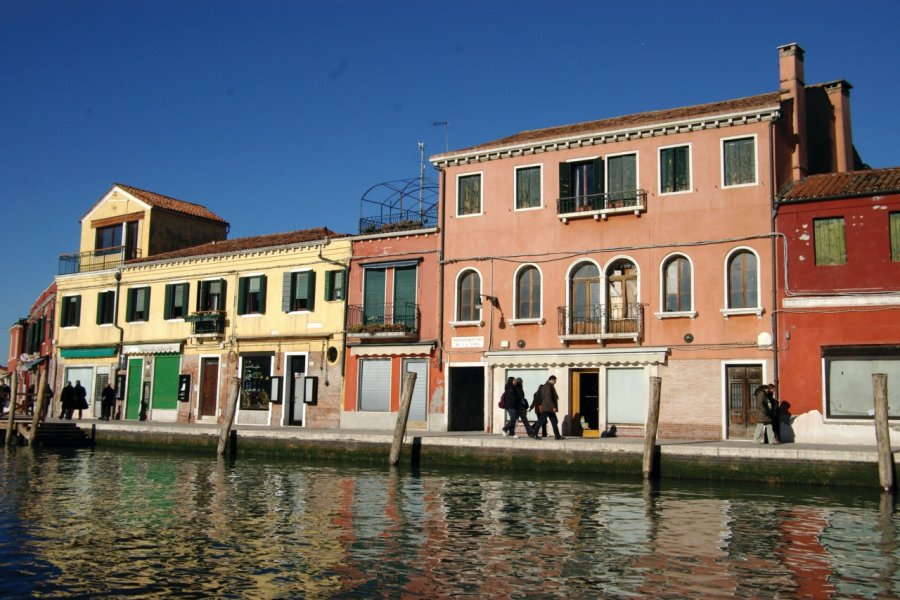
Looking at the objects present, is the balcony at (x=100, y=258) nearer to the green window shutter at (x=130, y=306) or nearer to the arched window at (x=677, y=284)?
the green window shutter at (x=130, y=306)

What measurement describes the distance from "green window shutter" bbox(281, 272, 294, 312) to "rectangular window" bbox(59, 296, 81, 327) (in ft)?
38.1

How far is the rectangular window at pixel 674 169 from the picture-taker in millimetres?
23375

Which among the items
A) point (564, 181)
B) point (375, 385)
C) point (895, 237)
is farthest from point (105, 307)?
point (895, 237)

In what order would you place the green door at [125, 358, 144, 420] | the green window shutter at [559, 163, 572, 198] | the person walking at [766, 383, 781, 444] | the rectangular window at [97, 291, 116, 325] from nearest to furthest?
the person walking at [766, 383, 781, 444], the green window shutter at [559, 163, 572, 198], the green door at [125, 358, 144, 420], the rectangular window at [97, 291, 116, 325]

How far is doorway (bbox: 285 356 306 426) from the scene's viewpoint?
96.8ft

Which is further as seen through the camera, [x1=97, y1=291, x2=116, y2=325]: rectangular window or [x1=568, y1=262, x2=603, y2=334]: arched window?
[x1=97, y1=291, x2=116, y2=325]: rectangular window

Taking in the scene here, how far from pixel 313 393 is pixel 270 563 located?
18666 mm

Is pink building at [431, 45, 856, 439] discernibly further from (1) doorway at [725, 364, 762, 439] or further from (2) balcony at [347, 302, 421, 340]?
(2) balcony at [347, 302, 421, 340]

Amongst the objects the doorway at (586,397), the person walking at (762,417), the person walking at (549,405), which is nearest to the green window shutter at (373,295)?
the doorway at (586,397)

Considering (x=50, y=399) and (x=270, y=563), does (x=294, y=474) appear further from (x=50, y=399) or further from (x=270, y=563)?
(x=50, y=399)

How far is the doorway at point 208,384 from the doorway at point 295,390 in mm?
3512

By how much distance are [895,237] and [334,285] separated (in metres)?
16.6

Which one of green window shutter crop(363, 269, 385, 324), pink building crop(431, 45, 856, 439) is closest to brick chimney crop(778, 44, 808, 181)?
pink building crop(431, 45, 856, 439)

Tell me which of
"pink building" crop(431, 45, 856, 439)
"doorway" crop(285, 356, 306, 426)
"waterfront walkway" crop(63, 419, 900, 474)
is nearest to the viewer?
"waterfront walkway" crop(63, 419, 900, 474)
